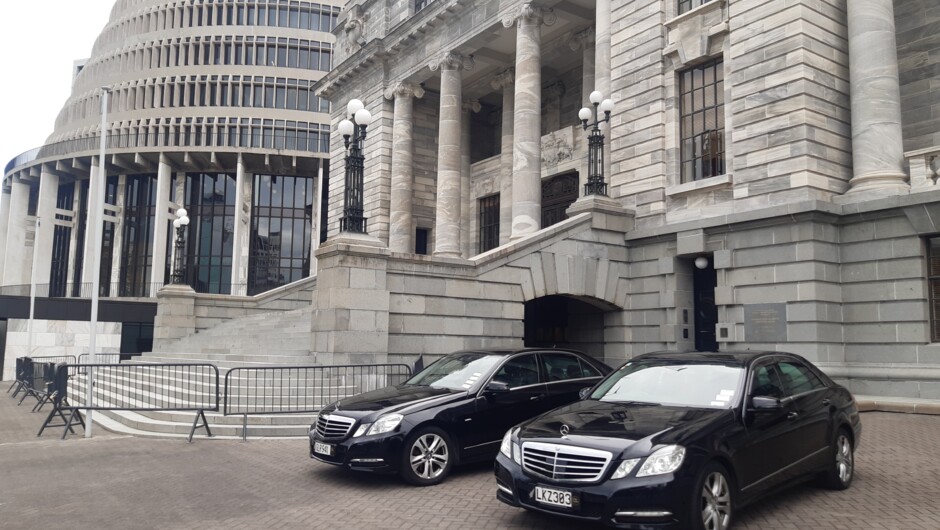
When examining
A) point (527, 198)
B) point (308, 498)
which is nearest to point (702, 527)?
point (308, 498)

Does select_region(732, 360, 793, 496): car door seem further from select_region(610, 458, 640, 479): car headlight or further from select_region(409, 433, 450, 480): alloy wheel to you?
select_region(409, 433, 450, 480): alloy wheel

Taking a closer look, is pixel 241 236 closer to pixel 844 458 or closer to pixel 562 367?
pixel 562 367

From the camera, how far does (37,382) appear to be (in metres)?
19.2

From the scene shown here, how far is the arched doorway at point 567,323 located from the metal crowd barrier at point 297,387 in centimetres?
694

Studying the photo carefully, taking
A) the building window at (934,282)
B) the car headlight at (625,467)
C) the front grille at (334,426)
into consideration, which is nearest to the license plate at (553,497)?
the car headlight at (625,467)


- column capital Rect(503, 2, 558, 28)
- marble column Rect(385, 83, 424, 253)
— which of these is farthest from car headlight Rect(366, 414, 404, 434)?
marble column Rect(385, 83, 424, 253)

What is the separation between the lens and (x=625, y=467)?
567cm

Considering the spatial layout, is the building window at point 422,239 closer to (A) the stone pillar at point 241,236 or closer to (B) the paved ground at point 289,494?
(B) the paved ground at point 289,494

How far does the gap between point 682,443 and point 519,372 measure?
402cm

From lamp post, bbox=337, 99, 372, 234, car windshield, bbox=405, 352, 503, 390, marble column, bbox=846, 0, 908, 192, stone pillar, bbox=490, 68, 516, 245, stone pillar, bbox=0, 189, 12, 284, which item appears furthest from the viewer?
stone pillar, bbox=0, 189, 12, 284

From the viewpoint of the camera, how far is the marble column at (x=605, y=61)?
20172mm

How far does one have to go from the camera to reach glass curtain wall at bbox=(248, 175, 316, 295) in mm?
55500

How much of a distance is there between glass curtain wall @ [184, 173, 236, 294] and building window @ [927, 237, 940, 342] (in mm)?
48999

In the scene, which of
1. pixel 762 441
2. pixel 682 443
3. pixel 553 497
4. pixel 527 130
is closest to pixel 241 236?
pixel 527 130
